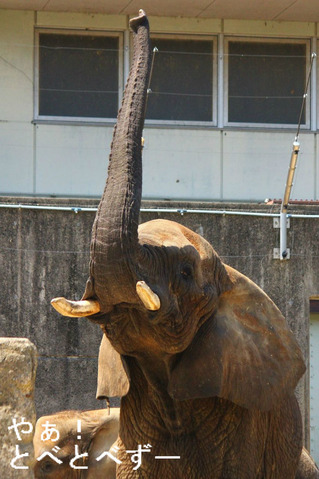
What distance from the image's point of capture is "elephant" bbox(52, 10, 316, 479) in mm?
7793

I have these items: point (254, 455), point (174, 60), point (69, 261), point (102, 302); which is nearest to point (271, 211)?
point (69, 261)

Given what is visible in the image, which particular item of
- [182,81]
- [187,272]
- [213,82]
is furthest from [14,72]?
[187,272]

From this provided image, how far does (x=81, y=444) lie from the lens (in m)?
11.5

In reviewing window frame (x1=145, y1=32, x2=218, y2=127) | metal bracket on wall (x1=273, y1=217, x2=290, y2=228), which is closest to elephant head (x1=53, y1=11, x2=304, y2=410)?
metal bracket on wall (x1=273, y1=217, x2=290, y2=228)

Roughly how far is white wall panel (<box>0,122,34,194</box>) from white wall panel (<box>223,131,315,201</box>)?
193cm

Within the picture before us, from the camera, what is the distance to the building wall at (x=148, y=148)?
49.4 ft

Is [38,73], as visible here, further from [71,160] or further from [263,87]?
[263,87]

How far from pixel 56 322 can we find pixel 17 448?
491cm

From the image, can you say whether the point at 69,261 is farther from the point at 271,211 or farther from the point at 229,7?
the point at 229,7

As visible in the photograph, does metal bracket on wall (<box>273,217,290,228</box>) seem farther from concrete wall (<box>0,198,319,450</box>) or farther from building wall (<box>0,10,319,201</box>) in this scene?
building wall (<box>0,10,319,201</box>)

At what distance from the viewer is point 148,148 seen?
15.2 m

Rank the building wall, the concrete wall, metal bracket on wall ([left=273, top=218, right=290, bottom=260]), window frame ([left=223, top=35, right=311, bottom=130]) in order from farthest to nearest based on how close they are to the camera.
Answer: window frame ([left=223, top=35, right=311, bottom=130]) → the building wall → metal bracket on wall ([left=273, top=218, right=290, bottom=260]) → the concrete wall

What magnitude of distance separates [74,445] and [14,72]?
483 centimetres

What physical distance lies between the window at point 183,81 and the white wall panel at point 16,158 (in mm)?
1267
